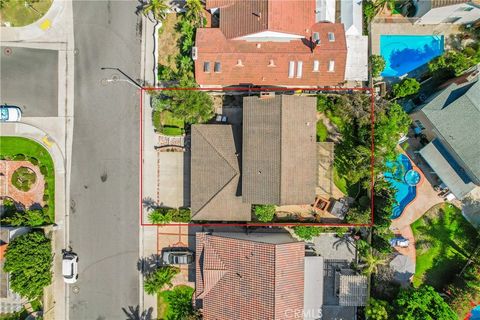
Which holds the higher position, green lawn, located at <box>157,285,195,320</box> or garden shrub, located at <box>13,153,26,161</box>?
garden shrub, located at <box>13,153,26,161</box>

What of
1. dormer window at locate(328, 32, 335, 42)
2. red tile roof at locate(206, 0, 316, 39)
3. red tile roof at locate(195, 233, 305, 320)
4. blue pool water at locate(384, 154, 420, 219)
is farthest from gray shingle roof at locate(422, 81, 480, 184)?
red tile roof at locate(195, 233, 305, 320)

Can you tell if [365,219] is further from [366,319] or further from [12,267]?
[12,267]

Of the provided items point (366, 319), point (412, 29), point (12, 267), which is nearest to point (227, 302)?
point (366, 319)

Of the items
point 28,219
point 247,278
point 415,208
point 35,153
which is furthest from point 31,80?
point 415,208

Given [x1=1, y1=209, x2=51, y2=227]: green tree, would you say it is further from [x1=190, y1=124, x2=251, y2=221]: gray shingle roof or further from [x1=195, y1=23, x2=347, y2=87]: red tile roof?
[x1=195, y1=23, x2=347, y2=87]: red tile roof

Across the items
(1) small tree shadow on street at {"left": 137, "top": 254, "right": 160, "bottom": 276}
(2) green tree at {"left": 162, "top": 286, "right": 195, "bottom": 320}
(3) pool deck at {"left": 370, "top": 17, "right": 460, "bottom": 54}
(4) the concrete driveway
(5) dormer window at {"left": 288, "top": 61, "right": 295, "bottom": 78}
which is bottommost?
(2) green tree at {"left": 162, "top": 286, "right": 195, "bottom": 320}

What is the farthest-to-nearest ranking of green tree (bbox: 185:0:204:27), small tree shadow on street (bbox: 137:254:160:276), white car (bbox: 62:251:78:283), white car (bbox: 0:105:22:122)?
small tree shadow on street (bbox: 137:254:160:276)
white car (bbox: 0:105:22:122)
white car (bbox: 62:251:78:283)
green tree (bbox: 185:0:204:27)
